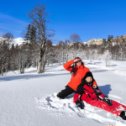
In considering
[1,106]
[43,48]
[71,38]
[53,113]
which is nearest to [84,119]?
[53,113]

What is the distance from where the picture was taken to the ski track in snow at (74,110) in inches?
227

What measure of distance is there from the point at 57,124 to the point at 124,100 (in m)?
3.95

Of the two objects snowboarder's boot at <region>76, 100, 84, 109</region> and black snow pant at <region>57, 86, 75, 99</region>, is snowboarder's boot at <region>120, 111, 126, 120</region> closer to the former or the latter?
snowboarder's boot at <region>76, 100, 84, 109</region>

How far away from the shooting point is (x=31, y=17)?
1126 inches

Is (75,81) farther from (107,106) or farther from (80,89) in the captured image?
(107,106)

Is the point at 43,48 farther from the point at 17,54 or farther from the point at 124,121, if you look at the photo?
the point at 17,54

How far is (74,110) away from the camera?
6.27 metres

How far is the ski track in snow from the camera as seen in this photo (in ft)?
18.9

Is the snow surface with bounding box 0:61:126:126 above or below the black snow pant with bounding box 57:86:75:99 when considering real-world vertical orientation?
below

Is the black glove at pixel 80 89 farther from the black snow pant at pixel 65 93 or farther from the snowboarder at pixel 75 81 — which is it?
the black snow pant at pixel 65 93

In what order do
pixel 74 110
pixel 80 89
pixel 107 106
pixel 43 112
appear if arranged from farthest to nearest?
1. pixel 80 89
2. pixel 107 106
3. pixel 74 110
4. pixel 43 112

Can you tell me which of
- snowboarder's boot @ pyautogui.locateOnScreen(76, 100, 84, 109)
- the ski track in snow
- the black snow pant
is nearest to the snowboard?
the ski track in snow

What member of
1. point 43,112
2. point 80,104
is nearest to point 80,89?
point 80,104

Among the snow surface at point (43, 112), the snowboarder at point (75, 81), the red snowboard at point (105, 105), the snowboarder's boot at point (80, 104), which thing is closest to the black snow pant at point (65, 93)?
the snowboarder at point (75, 81)
